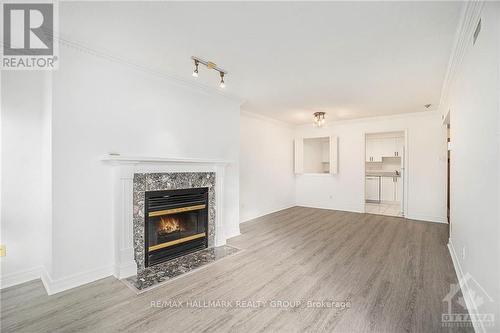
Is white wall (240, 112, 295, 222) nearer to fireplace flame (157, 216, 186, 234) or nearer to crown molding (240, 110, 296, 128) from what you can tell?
crown molding (240, 110, 296, 128)

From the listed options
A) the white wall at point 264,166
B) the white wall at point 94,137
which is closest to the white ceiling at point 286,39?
the white wall at point 94,137

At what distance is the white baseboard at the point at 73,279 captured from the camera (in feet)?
7.80

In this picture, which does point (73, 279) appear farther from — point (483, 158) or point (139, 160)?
point (483, 158)

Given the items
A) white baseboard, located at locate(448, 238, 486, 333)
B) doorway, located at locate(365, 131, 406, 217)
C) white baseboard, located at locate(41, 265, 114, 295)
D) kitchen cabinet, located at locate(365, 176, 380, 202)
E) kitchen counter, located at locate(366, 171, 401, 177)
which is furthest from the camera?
kitchen cabinet, located at locate(365, 176, 380, 202)

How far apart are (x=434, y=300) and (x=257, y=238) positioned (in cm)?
258

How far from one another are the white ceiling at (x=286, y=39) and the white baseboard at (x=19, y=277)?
2663 mm

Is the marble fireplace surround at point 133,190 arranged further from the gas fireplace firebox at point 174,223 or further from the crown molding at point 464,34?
the crown molding at point 464,34

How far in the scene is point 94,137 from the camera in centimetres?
266

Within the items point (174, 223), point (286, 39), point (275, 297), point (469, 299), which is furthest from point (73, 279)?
point (469, 299)

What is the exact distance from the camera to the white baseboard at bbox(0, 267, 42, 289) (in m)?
2.50

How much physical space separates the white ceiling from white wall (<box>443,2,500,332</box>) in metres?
0.48

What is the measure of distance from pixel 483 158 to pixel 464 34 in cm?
131

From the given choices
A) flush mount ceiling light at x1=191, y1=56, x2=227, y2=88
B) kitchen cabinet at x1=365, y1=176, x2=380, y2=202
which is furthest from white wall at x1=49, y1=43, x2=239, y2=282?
kitchen cabinet at x1=365, y1=176, x2=380, y2=202

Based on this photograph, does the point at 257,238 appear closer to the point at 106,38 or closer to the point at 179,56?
the point at 179,56
